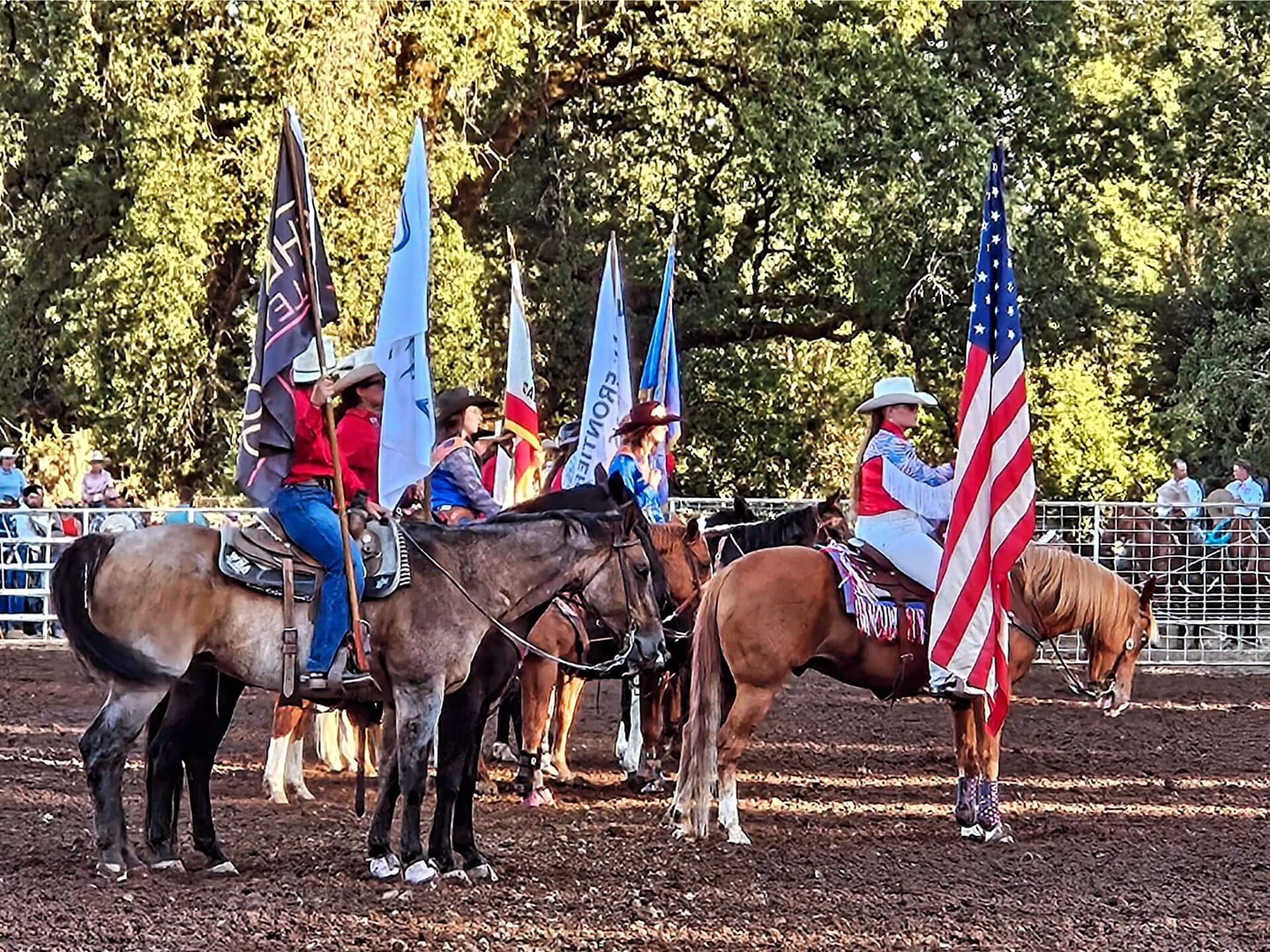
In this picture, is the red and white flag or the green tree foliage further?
the green tree foliage

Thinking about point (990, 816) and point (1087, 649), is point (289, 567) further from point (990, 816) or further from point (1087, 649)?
point (1087, 649)

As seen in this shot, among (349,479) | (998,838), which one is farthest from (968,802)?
(349,479)

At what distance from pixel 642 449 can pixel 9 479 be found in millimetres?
13680

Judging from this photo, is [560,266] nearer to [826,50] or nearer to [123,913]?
[826,50]

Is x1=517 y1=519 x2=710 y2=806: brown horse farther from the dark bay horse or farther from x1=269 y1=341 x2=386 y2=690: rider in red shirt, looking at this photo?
x1=269 y1=341 x2=386 y2=690: rider in red shirt

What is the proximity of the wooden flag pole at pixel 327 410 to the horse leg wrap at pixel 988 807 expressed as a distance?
360cm

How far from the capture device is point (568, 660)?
10.5m

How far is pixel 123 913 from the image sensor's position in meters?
7.17

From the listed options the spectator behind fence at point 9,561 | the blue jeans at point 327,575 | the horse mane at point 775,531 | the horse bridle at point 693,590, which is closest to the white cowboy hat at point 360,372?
the blue jeans at point 327,575

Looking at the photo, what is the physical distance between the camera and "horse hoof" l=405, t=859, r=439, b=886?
782 centimetres

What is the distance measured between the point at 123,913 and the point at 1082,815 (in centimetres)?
569

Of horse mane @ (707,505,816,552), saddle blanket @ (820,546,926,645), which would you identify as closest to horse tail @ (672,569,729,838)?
saddle blanket @ (820,546,926,645)

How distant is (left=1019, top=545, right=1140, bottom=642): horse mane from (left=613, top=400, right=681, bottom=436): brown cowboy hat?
89.3 inches

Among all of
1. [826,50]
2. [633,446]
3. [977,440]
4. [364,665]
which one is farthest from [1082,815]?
[826,50]
